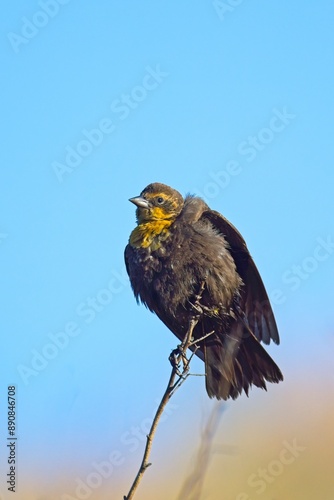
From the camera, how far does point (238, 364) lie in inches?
201

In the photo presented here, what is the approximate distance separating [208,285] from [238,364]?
66 cm

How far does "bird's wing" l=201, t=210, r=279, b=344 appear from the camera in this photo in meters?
5.00

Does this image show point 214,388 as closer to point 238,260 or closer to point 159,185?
point 238,260

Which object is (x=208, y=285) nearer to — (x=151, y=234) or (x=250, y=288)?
(x=250, y=288)

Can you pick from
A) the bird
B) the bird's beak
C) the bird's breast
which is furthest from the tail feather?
Result: the bird's beak

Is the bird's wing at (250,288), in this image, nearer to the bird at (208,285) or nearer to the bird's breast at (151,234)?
the bird at (208,285)

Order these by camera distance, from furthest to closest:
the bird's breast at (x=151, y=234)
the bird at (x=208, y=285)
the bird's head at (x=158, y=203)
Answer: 1. the bird's head at (x=158, y=203)
2. the bird's breast at (x=151, y=234)
3. the bird at (x=208, y=285)

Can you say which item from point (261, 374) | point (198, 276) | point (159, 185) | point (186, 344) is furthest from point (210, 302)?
point (186, 344)

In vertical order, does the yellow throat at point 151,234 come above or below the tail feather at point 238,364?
above

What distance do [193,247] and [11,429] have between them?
5.46 ft

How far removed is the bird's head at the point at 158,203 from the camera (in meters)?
5.21

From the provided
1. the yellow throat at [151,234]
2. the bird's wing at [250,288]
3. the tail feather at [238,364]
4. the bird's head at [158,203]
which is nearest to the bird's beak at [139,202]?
the bird's head at [158,203]

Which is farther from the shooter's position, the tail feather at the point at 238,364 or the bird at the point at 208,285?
the tail feather at the point at 238,364

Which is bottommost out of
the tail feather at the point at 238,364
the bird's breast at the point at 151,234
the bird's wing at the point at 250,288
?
the tail feather at the point at 238,364
